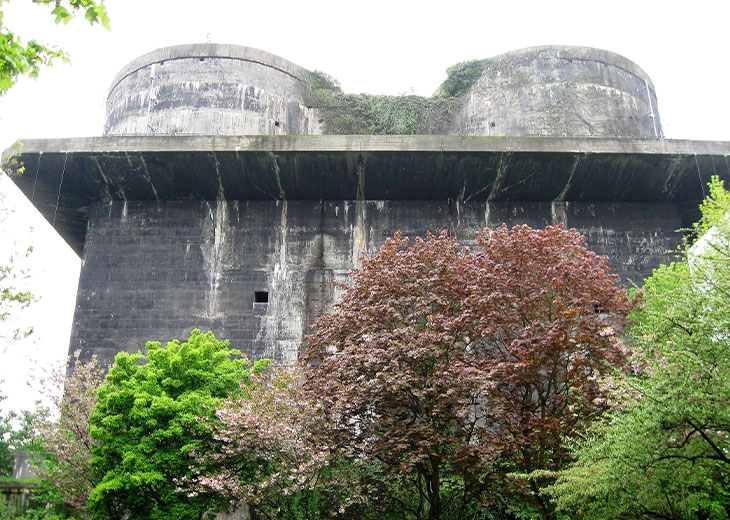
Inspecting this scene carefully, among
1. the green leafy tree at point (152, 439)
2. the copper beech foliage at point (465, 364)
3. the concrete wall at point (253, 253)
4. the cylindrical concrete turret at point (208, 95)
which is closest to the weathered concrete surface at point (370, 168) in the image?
the concrete wall at point (253, 253)

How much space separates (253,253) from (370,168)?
3602 millimetres

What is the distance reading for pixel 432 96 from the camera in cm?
2062

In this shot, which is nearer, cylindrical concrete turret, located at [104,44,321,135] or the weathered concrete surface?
the weathered concrete surface

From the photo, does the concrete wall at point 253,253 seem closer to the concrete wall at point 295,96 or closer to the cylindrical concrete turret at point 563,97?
the concrete wall at point 295,96

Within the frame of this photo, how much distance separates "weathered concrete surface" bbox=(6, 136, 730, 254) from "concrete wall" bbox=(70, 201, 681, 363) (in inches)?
14.3

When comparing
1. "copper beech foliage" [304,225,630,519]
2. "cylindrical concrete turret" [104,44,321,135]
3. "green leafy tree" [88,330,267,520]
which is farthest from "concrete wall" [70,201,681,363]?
"copper beech foliage" [304,225,630,519]

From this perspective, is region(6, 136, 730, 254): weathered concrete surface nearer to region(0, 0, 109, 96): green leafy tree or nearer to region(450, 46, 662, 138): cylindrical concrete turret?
region(450, 46, 662, 138): cylindrical concrete turret

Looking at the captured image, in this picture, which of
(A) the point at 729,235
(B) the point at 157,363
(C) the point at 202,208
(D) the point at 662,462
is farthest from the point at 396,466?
(C) the point at 202,208

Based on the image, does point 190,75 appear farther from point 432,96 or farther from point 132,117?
point 432,96

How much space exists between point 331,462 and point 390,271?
3225mm

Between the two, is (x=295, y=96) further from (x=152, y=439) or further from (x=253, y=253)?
(x=152, y=439)

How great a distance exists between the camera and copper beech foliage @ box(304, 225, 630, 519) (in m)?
9.33

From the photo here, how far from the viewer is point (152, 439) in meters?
10.0

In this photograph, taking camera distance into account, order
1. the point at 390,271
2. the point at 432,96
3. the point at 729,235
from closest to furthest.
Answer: the point at 729,235 < the point at 390,271 < the point at 432,96
